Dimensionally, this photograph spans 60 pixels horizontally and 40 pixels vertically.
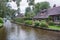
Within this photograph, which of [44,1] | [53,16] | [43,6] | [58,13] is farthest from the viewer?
[44,1]

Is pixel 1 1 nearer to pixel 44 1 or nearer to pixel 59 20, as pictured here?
pixel 59 20

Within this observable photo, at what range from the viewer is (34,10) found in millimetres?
88625

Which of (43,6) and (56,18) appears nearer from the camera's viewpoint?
(56,18)

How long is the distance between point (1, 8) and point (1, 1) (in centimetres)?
238

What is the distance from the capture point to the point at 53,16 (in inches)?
1805

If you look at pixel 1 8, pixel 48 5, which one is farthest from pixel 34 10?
pixel 1 8

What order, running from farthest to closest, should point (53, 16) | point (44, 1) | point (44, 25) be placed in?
point (44, 1) → point (53, 16) → point (44, 25)

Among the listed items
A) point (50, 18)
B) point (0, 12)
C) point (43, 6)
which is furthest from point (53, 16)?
point (43, 6)

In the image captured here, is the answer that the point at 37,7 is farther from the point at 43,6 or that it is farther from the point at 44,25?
the point at 44,25

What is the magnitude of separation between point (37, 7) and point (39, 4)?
10.3 feet

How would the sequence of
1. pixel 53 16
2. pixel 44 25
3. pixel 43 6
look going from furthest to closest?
pixel 43 6, pixel 53 16, pixel 44 25

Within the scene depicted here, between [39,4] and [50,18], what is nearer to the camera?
[50,18]

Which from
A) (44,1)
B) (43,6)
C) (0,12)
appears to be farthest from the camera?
(44,1)

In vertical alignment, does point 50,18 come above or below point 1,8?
below
